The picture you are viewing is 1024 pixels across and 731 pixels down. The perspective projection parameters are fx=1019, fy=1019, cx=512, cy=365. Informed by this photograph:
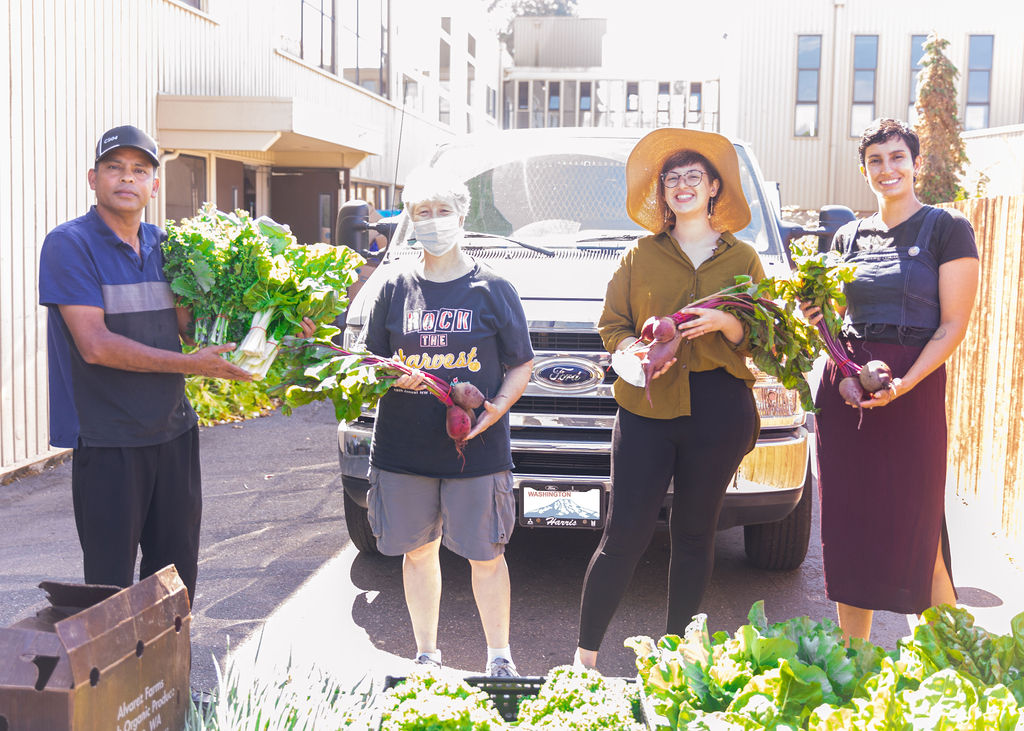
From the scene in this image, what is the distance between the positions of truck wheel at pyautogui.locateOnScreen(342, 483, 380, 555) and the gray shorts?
1.47 meters

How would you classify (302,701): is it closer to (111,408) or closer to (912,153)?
(111,408)

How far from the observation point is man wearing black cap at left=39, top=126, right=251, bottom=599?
318cm

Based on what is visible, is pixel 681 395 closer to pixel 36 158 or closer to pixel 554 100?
pixel 36 158

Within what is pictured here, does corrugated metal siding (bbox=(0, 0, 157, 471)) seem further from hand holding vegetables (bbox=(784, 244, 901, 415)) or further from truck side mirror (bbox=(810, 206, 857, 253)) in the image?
hand holding vegetables (bbox=(784, 244, 901, 415))

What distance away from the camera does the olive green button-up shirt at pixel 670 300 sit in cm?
356

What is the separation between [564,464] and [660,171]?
1602 mm

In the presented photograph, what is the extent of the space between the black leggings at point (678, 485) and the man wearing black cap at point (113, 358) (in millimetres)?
1380

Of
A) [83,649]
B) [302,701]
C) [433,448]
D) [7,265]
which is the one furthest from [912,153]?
[7,265]

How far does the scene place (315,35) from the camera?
53.2 feet

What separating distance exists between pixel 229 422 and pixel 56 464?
7.42 ft

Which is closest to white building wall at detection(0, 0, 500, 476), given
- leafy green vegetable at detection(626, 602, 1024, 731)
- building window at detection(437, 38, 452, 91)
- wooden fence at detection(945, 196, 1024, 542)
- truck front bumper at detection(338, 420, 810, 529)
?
truck front bumper at detection(338, 420, 810, 529)

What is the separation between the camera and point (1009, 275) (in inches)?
251

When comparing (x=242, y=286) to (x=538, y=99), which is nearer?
(x=242, y=286)

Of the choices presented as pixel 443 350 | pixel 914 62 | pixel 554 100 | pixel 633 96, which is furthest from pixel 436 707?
pixel 633 96
